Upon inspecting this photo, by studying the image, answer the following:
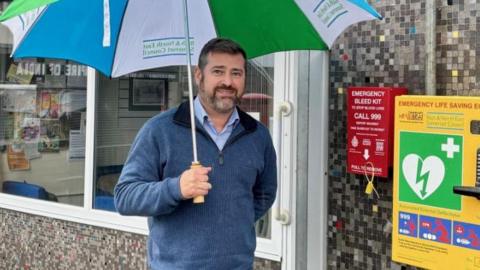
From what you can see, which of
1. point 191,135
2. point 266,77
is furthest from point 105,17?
point 266,77

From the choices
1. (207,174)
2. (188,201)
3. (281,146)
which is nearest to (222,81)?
(207,174)

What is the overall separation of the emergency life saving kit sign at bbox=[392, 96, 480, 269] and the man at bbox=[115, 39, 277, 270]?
0.83 m

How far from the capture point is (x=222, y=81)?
251cm

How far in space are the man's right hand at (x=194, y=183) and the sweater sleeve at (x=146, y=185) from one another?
3cm

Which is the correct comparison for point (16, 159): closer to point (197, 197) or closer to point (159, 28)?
point (159, 28)

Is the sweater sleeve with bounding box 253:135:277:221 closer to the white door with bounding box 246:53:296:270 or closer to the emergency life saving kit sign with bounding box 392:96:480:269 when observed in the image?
the emergency life saving kit sign with bounding box 392:96:480:269

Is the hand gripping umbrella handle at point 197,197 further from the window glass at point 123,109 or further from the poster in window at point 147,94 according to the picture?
the poster in window at point 147,94

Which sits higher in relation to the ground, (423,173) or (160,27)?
(160,27)

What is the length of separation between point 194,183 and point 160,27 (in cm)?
92

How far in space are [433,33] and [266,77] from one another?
1.13 metres

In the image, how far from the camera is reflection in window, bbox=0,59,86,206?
505cm

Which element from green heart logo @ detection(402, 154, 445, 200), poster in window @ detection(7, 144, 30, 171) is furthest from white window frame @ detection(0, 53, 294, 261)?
green heart logo @ detection(402, 154, 445, 200)

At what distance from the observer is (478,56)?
118 inches

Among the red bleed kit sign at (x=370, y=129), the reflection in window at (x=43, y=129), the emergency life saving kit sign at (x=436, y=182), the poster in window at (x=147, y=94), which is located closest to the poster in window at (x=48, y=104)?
the reflection in window at (x=43, y=129)
